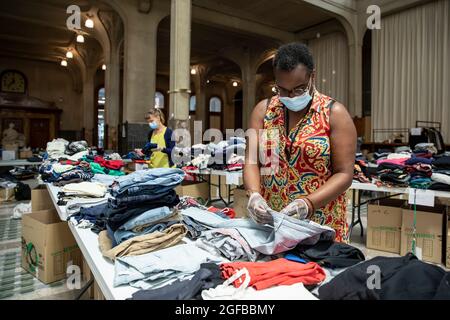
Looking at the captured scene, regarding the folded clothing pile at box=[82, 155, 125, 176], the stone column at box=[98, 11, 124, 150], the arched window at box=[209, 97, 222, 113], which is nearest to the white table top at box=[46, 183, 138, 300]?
the folded clothing pile at box=[82, 155, 125, 176]

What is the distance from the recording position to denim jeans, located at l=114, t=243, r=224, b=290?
3.28ft

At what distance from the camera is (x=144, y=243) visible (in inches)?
48.3

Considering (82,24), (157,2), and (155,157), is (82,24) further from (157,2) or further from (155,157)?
(155,157)

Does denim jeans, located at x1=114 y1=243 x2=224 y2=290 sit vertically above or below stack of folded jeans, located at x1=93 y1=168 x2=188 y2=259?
below

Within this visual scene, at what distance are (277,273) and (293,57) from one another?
2.84 feet

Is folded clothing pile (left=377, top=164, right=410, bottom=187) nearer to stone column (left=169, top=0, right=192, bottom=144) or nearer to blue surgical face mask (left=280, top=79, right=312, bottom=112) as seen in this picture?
blue surgical face mask (left=280, top=79, right=312, bottom=112)

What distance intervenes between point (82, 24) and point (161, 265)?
12400 millimetres

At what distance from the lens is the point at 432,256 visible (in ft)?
10.9

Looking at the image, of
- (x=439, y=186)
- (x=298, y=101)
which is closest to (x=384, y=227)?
(x=439, y=186)

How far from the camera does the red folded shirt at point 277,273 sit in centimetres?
94

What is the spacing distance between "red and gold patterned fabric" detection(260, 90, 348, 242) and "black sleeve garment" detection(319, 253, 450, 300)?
533mm

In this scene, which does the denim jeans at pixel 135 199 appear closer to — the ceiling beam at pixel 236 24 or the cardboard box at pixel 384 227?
A: the cardboard box at pixel 384 227

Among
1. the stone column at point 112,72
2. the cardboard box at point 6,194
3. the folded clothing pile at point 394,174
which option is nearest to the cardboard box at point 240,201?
the folded clothing pile at point 394,174

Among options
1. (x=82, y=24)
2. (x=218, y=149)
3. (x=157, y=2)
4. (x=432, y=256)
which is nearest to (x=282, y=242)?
(x=432, y=256)
